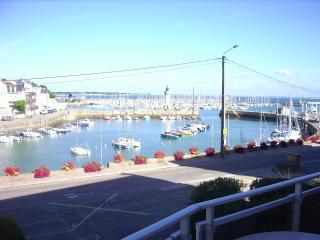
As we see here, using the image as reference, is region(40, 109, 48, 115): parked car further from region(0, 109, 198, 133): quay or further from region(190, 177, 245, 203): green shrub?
region(190, 177, 245, 203): green shrub

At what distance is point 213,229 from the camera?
13.0 ft

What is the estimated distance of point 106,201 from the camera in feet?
58.2

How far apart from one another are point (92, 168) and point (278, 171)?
1219 centimetres

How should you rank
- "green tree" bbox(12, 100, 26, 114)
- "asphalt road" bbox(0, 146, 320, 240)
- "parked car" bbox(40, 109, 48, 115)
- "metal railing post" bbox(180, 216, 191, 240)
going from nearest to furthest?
"metal railing post" bbox(180, 216, 191, 240)
"asphalt road" bbox(0, 146, 320, 240)
"green tree" bbox(12, 100, 26, 114)
"parked car" bbox(40, 109, 48, 115)

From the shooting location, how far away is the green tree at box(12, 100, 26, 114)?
129 m

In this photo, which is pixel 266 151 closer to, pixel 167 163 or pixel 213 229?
pixel 167 163

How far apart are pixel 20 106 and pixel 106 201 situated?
120543 mm

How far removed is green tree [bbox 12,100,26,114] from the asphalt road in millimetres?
112144

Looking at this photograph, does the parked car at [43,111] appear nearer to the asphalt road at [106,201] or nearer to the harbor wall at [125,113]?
the harbor wall at [125,113]

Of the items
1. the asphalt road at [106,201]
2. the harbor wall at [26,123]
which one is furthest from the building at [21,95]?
the asphalt road at [106,201]

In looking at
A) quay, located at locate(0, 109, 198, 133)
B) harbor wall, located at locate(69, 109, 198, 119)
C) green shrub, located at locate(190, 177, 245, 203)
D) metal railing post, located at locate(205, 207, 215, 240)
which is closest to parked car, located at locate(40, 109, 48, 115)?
quay, located at locate(0, 109, 198, 133)

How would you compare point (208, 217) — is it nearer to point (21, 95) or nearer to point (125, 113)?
point (21, 95)

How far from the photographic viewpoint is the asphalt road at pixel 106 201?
14.0 m

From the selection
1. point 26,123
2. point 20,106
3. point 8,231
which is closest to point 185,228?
point 8,231
